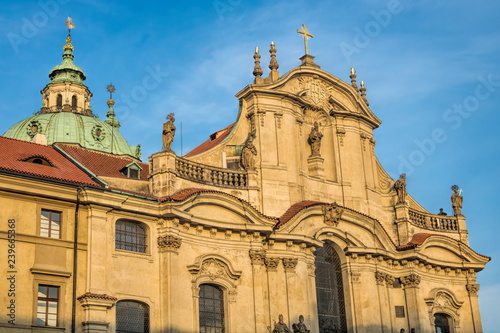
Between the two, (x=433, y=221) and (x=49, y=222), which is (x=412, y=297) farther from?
(x=49, y=222)

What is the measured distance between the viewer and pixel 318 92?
4075 cm

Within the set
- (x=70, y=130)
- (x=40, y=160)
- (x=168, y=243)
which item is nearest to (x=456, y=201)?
(x=168, y=243)

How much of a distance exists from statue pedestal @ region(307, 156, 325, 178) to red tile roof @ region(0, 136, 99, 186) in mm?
11901

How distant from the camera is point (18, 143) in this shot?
32.7 meters

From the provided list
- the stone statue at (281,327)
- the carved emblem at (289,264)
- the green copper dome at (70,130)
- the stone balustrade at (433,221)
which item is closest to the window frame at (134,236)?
the stone statue at (281,327)

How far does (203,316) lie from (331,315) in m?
7.26

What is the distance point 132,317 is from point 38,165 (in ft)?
22.1

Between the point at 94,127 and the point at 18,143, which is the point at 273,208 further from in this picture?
the point at 94,127

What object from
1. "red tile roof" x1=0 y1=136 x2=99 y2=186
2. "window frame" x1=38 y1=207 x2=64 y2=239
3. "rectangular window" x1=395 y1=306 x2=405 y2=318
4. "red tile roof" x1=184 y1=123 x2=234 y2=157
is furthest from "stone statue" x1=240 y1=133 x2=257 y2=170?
"rectangular window" x1=395 y1=306 x2=405 y2=318

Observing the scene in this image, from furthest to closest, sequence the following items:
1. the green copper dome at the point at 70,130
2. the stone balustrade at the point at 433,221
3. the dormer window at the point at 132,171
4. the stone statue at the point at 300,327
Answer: the green copper dome at the point at 70,130 < the stone balustrade at the point at 433,221 < the dormer window at the point at 132,171 < the stone statue at the point at 300,327

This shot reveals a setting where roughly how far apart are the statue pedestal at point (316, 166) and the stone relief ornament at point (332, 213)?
2.40m

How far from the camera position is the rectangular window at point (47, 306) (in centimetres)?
2759

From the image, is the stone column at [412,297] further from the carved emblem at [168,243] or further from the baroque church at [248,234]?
the carved emblem at [168,243]

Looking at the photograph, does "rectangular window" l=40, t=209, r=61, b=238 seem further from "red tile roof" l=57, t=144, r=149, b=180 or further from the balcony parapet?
the balcony parapet
